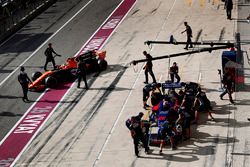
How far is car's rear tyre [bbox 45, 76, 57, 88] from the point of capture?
27683 mm

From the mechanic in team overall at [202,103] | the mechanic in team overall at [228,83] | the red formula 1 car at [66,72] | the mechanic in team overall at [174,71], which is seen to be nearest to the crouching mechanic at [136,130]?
the mechanic in team overall at [202,103]

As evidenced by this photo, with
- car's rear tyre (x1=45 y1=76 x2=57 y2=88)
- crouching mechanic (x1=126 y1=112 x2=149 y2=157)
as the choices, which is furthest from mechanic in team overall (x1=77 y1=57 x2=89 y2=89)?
crouching mechanic (x1=126 y1=112 x2=149 y2=157)

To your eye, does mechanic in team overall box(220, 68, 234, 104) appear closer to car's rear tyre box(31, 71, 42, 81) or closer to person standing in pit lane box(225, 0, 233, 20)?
car's rear tyre box(31, 71, 42, 81)

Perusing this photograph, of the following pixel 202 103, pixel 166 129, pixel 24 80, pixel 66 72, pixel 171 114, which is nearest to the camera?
pixel 166 129

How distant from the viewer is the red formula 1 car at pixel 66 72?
27.9 meters

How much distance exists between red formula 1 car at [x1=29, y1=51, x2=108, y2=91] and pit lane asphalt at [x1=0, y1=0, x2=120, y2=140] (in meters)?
0.67

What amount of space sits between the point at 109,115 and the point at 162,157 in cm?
478

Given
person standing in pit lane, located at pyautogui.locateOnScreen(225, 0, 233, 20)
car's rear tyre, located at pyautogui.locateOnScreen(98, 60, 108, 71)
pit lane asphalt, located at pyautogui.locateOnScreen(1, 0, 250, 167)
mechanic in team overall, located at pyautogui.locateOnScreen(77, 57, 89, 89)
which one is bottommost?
pit lane asphalt, located at pyautogui.locateOnScreen(1, 0, 250, 167)

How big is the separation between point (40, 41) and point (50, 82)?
858 cm

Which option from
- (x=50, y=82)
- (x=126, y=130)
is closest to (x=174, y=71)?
(x=126, y=130)

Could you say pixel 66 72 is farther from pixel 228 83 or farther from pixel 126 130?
pixel 228 83

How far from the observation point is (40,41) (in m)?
35.8

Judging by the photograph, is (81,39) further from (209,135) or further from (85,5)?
(209,135)

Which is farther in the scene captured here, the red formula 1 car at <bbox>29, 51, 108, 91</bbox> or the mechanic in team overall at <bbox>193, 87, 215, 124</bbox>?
the red formula 1 car at <bbox>29, 51, 108, 91</bbox>
